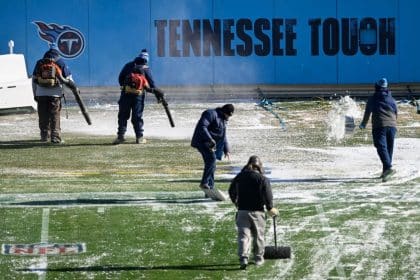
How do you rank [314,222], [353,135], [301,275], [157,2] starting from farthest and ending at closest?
[157,2] < [353,135] < [314,222] < [301,275]

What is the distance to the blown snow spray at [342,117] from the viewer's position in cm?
2822

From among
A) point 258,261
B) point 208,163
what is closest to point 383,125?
point 208,163

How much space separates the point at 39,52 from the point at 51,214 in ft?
40.7

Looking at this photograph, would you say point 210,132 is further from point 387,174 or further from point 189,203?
point 387,174

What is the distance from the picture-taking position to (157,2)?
3359 cm

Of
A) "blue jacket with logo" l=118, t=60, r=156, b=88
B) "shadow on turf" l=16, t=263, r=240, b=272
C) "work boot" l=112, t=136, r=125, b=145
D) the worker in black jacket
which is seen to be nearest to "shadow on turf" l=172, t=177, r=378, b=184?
"blue jacket with logo" l=118, t=60, r=156, b=88

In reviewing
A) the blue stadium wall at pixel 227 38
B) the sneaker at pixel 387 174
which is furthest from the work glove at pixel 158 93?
the sneaker at pixel 387 174

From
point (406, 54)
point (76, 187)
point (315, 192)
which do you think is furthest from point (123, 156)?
point (406, 54)

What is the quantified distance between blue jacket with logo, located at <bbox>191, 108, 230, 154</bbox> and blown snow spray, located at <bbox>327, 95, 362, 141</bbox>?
21.6 feet

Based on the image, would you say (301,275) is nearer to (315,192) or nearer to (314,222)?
(314,222)

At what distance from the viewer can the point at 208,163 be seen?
22.1 meters

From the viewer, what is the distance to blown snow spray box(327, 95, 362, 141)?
2822 centimetres

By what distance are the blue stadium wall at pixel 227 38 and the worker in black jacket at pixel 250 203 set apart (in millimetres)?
15297

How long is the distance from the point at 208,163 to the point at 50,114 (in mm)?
7299
